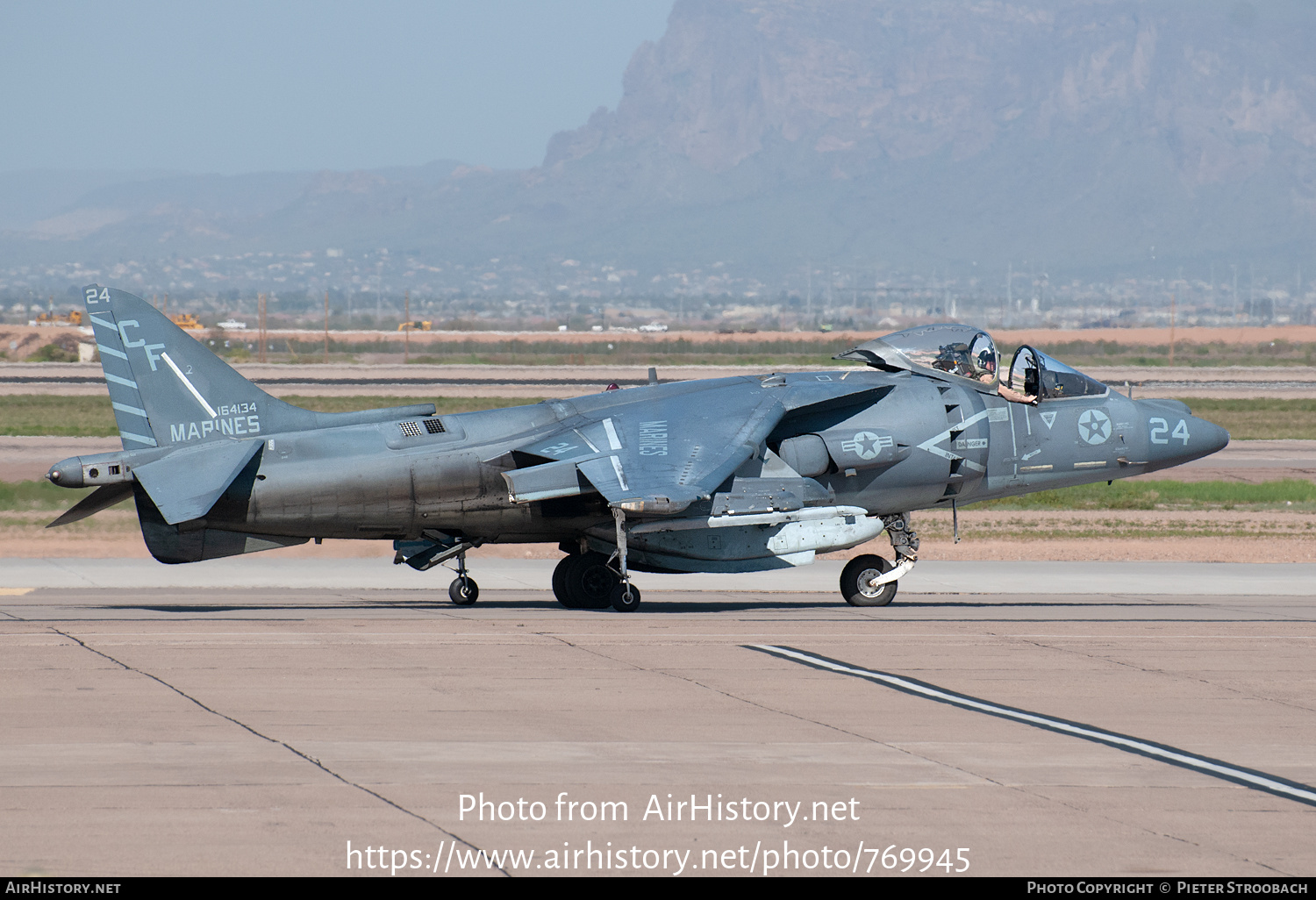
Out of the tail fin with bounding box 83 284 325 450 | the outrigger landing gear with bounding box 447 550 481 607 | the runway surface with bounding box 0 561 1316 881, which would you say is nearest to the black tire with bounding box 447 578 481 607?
the outrigger landing gear with bounding box 447 550 481 607

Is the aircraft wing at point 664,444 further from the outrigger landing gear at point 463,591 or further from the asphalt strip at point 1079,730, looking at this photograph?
the asphalt strip at point 1079,730

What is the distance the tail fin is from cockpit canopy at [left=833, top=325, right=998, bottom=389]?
25.6 feet

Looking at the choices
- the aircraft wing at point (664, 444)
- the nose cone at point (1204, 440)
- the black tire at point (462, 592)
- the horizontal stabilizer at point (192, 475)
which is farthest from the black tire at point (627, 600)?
the nose cone at point (1204, 440)

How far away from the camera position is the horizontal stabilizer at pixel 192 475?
1805cm

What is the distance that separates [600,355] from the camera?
12888 cm

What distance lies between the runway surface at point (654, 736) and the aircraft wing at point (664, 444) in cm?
161

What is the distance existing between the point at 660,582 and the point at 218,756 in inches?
522

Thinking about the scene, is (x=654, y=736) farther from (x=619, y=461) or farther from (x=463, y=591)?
(x=463, y=591)

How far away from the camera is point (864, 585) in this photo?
2098 cm

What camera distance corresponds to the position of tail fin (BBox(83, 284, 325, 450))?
19.2 metres

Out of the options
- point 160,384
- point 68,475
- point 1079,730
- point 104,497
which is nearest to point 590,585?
point 160,384

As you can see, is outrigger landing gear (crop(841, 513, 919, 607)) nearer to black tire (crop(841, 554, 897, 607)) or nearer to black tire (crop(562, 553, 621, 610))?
black tire (crop(841, 554, 897, 607))

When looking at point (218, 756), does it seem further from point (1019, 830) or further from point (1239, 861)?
point (1239, 861)

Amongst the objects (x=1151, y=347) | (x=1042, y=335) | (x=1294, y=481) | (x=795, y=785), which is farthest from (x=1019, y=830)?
(x=1042, y=335)
